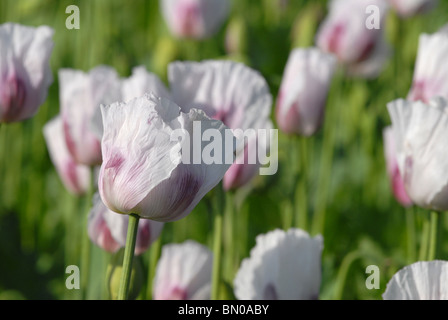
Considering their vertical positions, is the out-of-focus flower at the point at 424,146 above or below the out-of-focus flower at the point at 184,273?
above

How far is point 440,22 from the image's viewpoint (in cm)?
203

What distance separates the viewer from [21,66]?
895mm

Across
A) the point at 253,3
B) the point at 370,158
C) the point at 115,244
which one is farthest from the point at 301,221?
the point at 253,3

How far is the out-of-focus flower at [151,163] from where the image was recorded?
0.63 meters

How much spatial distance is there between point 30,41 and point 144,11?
122 centimetres

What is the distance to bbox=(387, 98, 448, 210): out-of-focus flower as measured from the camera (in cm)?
77

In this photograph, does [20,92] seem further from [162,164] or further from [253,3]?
[253,3]

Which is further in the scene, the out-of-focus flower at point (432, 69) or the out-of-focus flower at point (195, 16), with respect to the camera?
the out-of-focus flower at point (195, 16)

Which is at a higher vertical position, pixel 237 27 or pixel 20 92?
pixel 237 27

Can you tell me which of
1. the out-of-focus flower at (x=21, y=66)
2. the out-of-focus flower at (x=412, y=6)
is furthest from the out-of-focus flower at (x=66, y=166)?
the out-of-focus flower at (x=412, y=6)

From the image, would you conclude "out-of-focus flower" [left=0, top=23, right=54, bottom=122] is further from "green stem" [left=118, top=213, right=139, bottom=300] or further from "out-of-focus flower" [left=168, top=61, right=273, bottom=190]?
"green stem" [left=118, top=213, right=139, bottom=300]

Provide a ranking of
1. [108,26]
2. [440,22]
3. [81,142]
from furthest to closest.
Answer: [440,22] → [108,26] → [81,142]

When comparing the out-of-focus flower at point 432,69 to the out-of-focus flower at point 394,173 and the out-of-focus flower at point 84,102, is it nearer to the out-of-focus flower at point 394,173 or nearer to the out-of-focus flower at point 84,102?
the out-of-focus flower at point 394,173

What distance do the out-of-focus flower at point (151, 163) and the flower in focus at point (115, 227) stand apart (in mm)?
174
